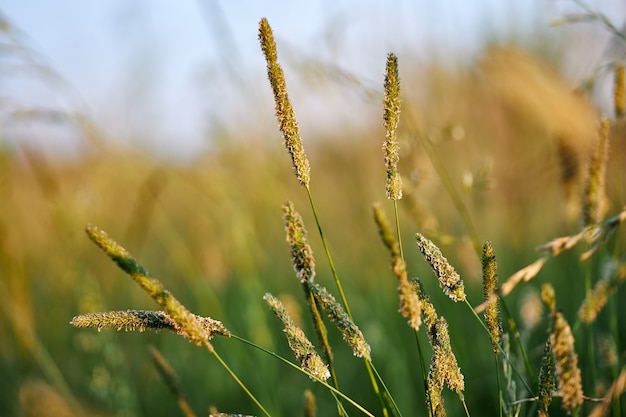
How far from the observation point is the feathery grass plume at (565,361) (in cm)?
72

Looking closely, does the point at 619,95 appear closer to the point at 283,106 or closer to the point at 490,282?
the point at 490,282

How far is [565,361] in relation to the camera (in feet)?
2.38

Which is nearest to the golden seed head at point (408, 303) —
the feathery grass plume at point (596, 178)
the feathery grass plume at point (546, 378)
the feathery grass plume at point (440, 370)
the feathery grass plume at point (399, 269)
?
the feathery grass plume at point (399, 269)

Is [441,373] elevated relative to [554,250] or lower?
lower

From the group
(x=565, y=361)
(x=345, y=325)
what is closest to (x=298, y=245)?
(x=345, y=325)

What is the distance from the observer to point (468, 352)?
201 cm

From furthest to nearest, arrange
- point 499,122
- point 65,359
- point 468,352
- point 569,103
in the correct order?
point 499,122 → point 65,359 → point 468,352 → point 569,103

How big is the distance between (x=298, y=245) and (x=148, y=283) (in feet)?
0.62

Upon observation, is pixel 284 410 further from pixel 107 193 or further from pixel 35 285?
pixel 107 193

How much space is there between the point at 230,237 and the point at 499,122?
185cm

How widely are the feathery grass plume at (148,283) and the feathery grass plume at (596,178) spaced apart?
0.68m

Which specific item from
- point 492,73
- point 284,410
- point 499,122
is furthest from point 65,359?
point 499,122

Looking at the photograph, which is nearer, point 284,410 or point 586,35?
point 284,410

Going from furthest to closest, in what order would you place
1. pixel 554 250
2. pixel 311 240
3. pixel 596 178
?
pixel 311 240, pixel 596 178, pixel 554 250
